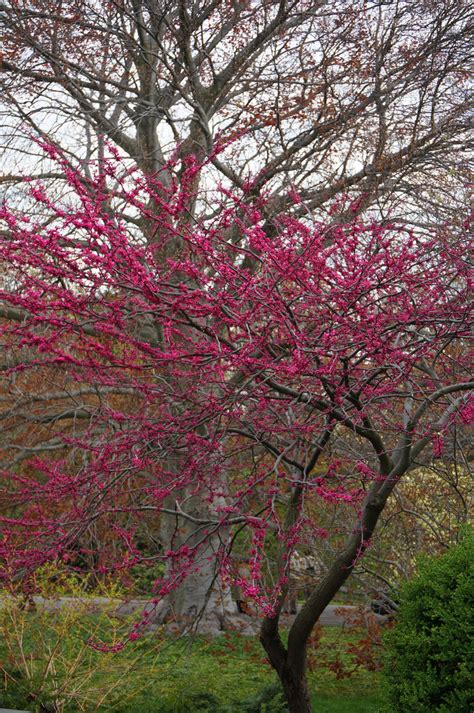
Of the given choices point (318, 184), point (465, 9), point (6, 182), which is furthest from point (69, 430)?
point (465, 9)

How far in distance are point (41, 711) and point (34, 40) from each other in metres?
7.38

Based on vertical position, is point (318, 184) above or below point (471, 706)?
above

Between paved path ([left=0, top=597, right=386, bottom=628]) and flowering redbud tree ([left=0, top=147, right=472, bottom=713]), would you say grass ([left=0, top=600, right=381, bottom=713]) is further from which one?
flowering redbud tree ([left=0, top=147, right=472, bottom=713])

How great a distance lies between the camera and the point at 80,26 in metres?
9.42

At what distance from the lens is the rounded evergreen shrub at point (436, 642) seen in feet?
Answer: 13.7

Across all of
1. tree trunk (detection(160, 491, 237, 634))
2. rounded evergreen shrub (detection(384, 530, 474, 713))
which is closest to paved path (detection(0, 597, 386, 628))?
tree trunk (detection(160, 491, 237, 634))

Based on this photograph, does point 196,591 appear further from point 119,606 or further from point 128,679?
point 128,679

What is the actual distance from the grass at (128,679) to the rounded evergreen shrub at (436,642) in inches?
55.9

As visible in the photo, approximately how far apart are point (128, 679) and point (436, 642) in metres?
3.27

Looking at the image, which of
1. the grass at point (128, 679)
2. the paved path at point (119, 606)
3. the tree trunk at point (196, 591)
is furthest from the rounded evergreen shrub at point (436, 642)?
the tree trunk at point (196, 591)

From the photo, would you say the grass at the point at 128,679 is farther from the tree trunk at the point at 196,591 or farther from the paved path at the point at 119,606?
the tree trunk at the point at 196,591


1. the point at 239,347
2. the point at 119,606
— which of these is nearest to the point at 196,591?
the point at 119,606

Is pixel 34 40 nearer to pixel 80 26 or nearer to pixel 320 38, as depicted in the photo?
pixel 80 26

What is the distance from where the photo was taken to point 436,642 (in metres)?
4.35
